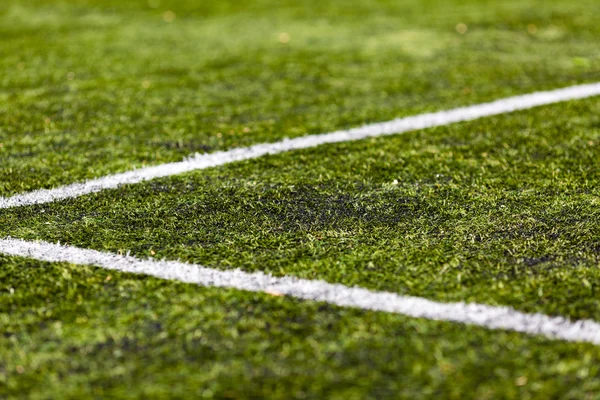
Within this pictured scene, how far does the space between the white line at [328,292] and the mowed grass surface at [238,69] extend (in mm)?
776

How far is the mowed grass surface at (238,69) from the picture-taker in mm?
3697

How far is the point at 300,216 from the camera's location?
2.75m

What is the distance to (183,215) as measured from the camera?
9.07 feet

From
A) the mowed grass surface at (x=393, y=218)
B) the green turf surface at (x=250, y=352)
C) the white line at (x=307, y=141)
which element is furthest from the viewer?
the white line at (x=307, y=141)

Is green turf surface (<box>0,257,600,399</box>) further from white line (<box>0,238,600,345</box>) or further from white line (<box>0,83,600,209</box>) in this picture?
white line (<box>0,83,600,209</box>)

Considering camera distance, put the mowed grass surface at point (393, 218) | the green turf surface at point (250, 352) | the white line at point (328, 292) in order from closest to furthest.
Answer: the green turf surface at point (250, 352)
the white line at point (328, 292)
the mowed grass surface at point (393, 218)

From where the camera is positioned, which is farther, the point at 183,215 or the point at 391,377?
the point at 183,215

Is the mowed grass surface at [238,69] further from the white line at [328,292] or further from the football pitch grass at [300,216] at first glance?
the white line at [328,292]

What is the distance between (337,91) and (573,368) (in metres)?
2.93

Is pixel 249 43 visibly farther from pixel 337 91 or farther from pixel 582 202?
pixel 582 202

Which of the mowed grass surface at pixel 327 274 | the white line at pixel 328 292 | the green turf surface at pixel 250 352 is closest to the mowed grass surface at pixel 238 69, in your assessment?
the mowed grass surface at pixel 327 274

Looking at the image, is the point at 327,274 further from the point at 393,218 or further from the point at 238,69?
the point at 238,69

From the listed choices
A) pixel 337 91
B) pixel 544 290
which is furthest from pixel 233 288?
pixel 337 91

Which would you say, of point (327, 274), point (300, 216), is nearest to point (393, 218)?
point (300, 216)
